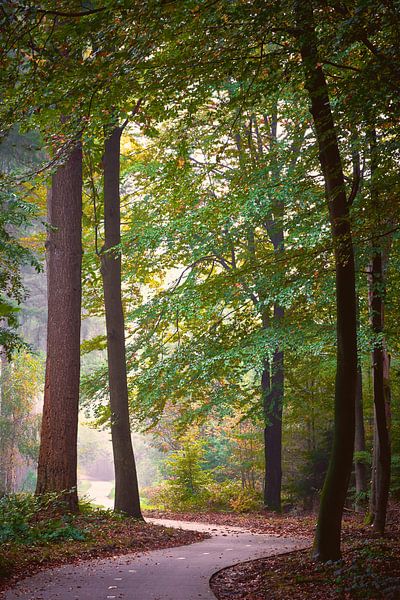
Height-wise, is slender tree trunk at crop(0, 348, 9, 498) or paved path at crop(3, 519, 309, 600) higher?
slender tree trunk at crop(0, 348, 9, 498)

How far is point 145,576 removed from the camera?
678 cm

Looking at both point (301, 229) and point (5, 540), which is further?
point (301, 229)

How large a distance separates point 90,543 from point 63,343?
3661 millimetres

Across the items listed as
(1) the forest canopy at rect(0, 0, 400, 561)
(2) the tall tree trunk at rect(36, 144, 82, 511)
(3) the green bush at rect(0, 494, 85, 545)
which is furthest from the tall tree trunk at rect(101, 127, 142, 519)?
(3) the green bush at rect(0, 494, 85, 545)

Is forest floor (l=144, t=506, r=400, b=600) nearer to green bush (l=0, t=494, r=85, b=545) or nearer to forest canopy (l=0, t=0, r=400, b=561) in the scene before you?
forest canopy (l=0, t=0, r=400, b=561)

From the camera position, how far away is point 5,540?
793 centimetres

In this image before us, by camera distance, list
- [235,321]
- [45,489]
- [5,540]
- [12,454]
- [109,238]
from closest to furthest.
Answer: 1. [5,540]
2. [45,489]
3. [109,238]
4. [235,321]
5. [12,454]

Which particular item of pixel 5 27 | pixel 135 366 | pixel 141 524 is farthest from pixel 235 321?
pixel 5 27

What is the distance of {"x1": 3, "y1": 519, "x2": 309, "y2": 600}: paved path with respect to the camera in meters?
5.74

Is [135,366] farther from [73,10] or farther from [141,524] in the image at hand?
[73,10]

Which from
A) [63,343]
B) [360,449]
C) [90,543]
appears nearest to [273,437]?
[360,449]

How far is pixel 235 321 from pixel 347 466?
750 centimetres

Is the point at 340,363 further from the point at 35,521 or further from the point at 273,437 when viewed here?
the point at 273,437

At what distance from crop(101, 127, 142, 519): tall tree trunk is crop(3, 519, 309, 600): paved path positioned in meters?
2.82
